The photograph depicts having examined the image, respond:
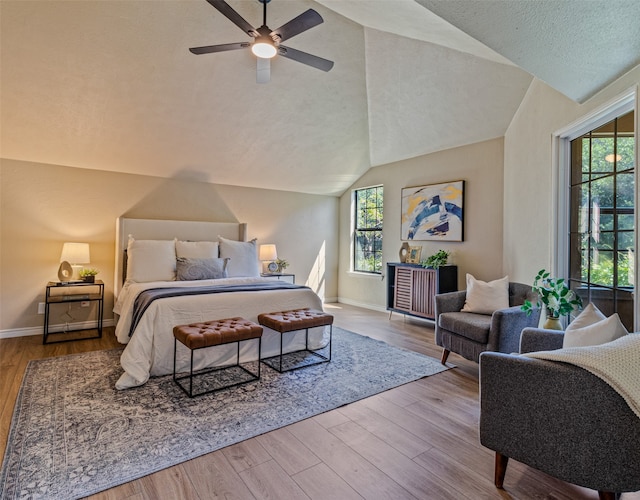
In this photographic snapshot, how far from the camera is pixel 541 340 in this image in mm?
2252

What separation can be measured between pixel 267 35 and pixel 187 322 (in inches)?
93.4

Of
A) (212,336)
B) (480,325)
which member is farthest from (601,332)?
(212,336)

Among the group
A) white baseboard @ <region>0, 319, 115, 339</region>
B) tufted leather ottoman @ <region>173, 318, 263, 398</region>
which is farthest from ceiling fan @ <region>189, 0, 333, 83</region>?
white baseboard @ <region>0, 319, 115, 339</region>

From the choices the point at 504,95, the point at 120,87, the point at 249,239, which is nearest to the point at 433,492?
the point at 504,95

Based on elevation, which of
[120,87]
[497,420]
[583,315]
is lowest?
[497,420]

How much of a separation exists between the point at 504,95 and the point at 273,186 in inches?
143

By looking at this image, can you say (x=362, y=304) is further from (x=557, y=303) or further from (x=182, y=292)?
(x=557, y=303)

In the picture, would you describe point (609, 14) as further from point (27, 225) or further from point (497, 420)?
point (27, 225)

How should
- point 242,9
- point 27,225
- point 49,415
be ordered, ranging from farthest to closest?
point 27,225 → point 242,9 → point 49,415

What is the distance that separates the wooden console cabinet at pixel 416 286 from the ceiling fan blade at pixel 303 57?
9.44ft

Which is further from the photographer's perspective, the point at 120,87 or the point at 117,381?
the point at 120,87

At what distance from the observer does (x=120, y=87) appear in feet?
11.8

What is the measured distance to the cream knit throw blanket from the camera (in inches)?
52.2

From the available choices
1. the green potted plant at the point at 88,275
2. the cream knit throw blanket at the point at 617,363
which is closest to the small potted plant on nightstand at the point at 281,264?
the green potted plant at the point at 88,275
